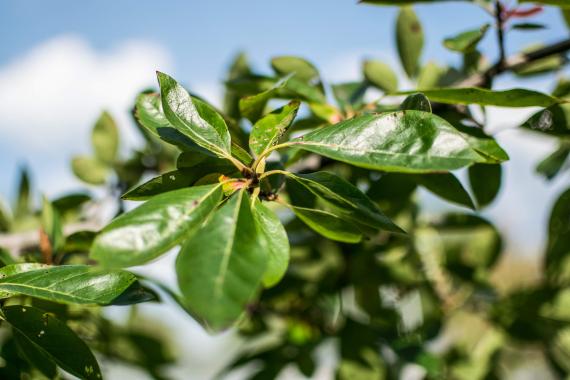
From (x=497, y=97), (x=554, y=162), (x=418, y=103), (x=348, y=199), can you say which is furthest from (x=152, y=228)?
(x=554, y=162)

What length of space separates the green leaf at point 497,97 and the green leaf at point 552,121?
6 centimetres

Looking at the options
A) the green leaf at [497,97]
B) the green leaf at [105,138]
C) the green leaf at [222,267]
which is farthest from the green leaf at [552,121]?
the green leaf at [105,138]

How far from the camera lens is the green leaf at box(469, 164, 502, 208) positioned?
92 centimetres

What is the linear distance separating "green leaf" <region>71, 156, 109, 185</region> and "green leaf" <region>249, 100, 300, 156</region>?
873 millimetres

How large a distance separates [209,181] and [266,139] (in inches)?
3.1

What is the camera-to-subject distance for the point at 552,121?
0.75 meters

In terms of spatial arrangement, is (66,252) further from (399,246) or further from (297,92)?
(399,246)

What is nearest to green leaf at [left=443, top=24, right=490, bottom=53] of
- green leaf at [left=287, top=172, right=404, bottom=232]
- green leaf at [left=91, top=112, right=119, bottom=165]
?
green leaf at [left=287, top=172, right=404, bottom=232]

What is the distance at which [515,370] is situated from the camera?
10.6 ft

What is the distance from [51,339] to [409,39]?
85cm

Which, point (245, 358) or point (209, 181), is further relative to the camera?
point (245, 358)

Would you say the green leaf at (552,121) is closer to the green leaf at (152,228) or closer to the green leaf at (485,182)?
the green leaf at (485,182)

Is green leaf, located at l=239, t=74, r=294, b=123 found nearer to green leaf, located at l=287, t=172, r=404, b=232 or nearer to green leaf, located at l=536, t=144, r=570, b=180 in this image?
green leaf, located at l=287, t=172, r=404, b=232

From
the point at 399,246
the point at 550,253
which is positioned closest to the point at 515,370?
the point at 399,246
